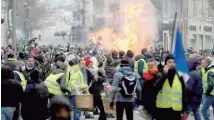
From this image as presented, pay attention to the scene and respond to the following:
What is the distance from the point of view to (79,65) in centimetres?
1691

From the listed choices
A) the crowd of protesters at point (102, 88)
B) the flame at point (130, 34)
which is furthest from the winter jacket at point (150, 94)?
the flame at point (130, 34)

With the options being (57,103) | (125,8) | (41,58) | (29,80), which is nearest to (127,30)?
(125,8)

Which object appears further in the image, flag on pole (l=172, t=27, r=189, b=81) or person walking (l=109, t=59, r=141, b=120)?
person walking (l=109, t=59, r=141, b=120)

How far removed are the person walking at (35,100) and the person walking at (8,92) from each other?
0.51 meters

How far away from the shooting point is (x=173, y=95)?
39.2 feet

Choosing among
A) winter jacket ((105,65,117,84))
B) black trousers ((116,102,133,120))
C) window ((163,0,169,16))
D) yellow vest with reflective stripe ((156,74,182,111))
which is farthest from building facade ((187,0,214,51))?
yellow vest with reflective stripe ((156,74,182,111))

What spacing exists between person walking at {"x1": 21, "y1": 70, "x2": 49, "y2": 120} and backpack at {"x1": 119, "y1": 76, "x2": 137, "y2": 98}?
2.00 meters

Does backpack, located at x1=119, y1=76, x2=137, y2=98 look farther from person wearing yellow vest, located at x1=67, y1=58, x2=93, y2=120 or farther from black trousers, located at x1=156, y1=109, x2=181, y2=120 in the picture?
black trousers, located at x1=156, y1=109, x2=181, y2=120

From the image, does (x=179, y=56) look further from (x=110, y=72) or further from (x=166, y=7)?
(x=166, y=7)

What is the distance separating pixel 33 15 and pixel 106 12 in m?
16.5

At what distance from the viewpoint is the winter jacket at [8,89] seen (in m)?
12.2

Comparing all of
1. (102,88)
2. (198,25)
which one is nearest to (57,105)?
(102,88)

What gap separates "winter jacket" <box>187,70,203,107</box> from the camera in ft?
49.9

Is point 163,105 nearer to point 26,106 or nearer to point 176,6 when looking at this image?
point 26,106
